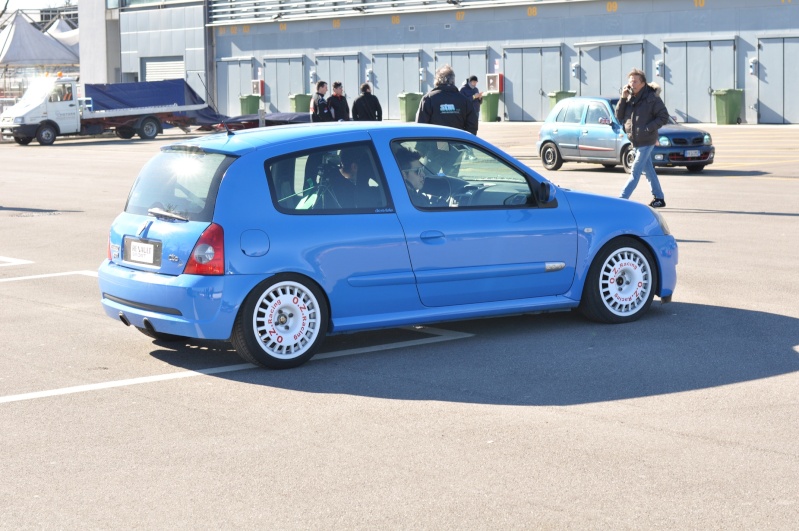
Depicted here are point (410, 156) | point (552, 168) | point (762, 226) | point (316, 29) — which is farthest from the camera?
point (316, 29)

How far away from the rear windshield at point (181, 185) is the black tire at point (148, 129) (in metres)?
39.2

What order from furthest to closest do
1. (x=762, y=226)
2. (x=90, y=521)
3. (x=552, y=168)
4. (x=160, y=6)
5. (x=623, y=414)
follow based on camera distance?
(x=160, y=6), (x=552, y=168), (x=762, y=226), (x=623, y=414), (x=90, y=521)

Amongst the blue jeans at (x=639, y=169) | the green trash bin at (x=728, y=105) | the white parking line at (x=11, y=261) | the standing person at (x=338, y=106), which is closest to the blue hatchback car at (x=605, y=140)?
the standing person at (x=338, y=106)

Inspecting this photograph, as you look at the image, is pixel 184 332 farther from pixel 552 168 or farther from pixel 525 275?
pixel 552 168

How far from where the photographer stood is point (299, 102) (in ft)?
181

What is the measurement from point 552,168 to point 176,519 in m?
21.1

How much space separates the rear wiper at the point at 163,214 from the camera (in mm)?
8156

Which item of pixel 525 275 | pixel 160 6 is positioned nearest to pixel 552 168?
pixel 525 275

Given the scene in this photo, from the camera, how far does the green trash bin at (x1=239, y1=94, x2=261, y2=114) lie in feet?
188

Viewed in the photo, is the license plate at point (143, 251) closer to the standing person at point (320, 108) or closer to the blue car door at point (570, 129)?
the standing person at point (320, 108)

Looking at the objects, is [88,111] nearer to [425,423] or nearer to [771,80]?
[771,80]

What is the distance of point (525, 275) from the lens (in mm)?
8859

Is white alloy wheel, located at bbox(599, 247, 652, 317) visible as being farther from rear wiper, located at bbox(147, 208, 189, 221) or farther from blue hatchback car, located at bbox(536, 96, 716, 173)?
blue hatchback car, located at bbox(536, 96, 716, 173)

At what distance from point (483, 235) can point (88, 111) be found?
38661 mm
